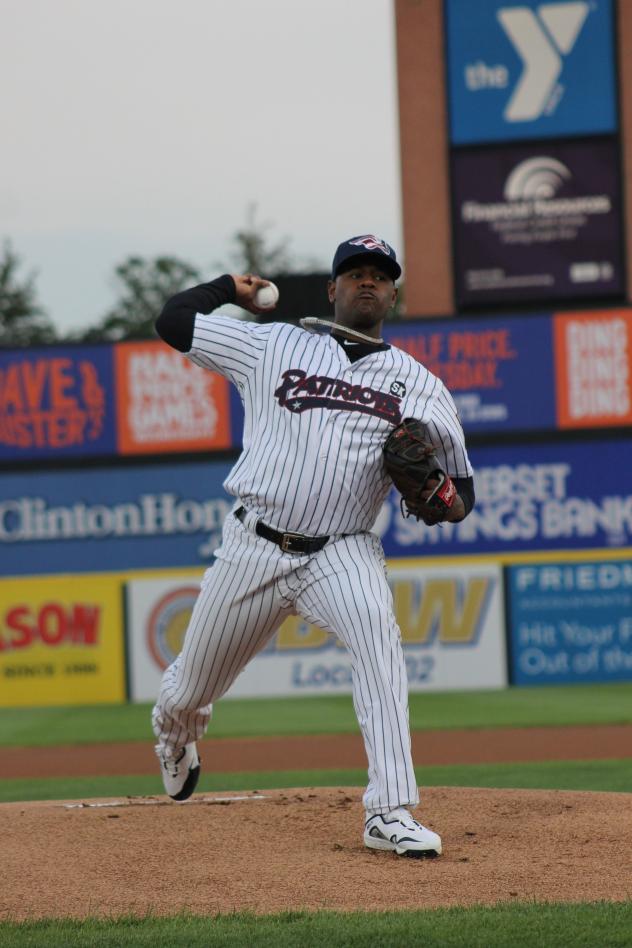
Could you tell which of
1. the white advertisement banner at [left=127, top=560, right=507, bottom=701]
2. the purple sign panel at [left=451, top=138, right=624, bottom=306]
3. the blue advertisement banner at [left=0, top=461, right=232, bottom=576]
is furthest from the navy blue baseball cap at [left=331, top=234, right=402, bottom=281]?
the purple sign panel at [left=451, top=138, right=624, bottom=306]

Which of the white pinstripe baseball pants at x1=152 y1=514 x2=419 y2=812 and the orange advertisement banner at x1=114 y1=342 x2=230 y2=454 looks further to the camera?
the orange advertisement banner at x1=114 y1=342 x2=230 y2=454

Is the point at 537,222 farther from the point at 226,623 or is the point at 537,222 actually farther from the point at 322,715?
the point at 226,623

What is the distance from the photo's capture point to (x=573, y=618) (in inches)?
526

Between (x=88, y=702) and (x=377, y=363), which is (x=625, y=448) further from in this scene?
(x=377, y=363)

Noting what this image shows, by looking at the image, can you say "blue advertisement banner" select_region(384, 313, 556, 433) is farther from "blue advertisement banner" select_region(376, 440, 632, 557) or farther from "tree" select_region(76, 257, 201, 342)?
"tree" select_region(76, 257, 201, 342)

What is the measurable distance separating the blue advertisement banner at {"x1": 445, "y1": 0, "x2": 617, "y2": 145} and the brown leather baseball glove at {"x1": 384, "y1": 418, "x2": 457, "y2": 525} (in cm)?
1203

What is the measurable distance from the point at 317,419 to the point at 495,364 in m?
9.40

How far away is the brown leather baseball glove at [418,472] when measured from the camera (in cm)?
426

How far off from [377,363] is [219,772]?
4.54 metres

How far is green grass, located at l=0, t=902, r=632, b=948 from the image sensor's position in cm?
338

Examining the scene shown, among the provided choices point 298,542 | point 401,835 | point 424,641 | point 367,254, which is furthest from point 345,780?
point 424,641

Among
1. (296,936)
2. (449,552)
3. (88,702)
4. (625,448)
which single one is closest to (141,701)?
(88,702)

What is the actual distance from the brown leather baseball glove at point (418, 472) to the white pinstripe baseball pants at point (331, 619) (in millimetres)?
250

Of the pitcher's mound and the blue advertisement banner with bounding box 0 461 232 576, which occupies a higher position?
the blue advertisement banner with bounding box 0 461 232 576
